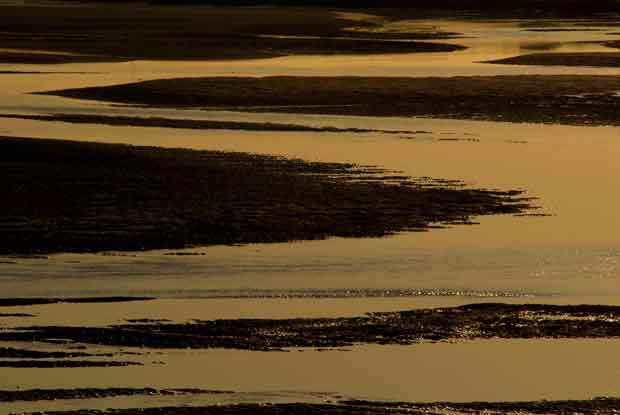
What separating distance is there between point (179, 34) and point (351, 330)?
46.8 m

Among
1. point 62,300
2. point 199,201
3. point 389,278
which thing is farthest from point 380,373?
point 199,201

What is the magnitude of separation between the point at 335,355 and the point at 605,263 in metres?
4.83

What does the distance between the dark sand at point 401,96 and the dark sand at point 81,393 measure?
2046cm

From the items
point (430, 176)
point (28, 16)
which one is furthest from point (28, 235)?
point (28, 16)

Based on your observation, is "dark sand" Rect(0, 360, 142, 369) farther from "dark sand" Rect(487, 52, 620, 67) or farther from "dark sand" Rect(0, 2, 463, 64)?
"dark sand" Rect(0, 2, 463, 64)

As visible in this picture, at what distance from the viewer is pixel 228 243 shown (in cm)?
1838

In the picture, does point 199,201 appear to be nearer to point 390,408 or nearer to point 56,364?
point 56,364

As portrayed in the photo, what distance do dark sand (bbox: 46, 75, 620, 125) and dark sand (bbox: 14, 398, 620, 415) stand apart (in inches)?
792

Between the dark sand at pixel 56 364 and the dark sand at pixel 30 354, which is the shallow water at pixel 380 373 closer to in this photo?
the dark sand at pixel 56 364

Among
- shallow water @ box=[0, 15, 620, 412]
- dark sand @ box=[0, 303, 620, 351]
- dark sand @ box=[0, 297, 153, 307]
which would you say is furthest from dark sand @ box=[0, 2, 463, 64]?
dark sand @ box=[0, 303, 620, 351]

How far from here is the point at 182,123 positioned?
31.5 meters

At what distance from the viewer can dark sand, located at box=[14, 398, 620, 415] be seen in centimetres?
1166

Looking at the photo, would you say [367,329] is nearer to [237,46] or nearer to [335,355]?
[335,355]

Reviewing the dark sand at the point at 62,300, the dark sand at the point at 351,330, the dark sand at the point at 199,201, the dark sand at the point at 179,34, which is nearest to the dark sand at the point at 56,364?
the dark sand at the point at 351,330
